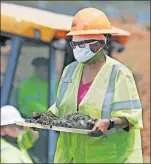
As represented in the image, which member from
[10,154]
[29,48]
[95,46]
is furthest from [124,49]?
[95,46]

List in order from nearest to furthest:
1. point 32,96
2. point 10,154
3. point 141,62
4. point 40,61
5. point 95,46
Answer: point 95,46 → point 10,154 → point 32,96 → point 40,61 → point 141,62

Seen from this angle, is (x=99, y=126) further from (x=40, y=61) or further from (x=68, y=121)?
(x=40, y=61)

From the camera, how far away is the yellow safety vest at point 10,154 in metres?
7.50

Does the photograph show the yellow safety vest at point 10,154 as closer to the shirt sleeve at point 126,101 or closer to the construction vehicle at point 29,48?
the construction vehicle at point 29,48

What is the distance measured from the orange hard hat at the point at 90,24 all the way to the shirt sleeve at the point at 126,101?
11.4 inches

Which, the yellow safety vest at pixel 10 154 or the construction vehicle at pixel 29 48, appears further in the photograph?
the construction vehicle at pixel 29 48

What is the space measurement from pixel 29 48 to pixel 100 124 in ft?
12.8

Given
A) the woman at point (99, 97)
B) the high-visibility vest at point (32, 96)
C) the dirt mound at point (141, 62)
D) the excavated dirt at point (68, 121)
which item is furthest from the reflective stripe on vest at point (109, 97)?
the dirt mound at point (141, 62)

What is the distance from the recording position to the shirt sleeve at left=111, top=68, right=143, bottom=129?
575cm

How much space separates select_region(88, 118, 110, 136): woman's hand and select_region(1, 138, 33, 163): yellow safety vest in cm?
202

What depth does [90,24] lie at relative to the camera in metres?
5.88

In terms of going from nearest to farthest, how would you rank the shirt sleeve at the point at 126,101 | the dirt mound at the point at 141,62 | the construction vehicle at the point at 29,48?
the shirt sleeve at the point at 126,101, the construction vehicle at the point at 29,48, the dirt mound at the point at 141,62

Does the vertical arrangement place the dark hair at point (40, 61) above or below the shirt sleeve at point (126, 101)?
above

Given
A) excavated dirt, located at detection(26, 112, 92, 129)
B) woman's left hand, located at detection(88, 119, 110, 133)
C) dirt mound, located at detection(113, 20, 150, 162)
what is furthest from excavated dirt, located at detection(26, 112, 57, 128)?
dirt mound, located at detection(113, 20, 150, 162)
